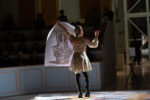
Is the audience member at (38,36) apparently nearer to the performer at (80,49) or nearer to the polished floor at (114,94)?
the polished floor at (114,94)

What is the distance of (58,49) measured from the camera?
8.61 meters

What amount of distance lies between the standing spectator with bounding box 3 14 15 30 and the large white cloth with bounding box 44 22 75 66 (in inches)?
152

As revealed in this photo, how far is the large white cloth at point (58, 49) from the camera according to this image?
27.9 ft

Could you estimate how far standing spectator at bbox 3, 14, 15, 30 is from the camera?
1197 centimetres

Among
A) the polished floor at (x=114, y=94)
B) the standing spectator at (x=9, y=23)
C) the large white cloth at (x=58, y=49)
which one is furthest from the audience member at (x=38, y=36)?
the polished floor at (x=114, y=94)

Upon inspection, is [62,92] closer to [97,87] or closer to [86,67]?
[97,87]

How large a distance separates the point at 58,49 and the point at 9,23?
4190 millimetres

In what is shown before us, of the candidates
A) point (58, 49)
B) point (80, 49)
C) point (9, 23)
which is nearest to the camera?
point (80, 49)

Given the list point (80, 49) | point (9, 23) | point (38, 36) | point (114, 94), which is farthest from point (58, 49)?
point (9, 23)

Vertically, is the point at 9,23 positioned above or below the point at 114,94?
above

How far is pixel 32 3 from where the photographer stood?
43.8ft

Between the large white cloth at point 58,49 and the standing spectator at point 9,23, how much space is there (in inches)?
152

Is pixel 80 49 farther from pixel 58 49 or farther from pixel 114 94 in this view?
pixel 114 94

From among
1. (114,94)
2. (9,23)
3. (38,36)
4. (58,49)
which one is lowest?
(114,94)
